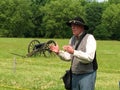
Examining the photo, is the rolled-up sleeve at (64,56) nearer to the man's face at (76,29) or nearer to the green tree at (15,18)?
the man's face at (76,29)

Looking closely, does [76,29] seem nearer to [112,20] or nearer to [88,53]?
[88,53]

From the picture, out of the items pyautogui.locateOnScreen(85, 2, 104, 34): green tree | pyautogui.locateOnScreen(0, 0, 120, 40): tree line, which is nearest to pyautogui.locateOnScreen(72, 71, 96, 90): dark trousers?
pyautogui.locateOnScreen(0, 0, 120, 40): tree line

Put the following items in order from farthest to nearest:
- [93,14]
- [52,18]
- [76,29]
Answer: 1. [93,14]
2. [52,18]
3. [76,29]

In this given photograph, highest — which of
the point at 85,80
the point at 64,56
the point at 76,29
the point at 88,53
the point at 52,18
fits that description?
the point at 76,29

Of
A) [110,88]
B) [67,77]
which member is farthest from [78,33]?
[110,88]

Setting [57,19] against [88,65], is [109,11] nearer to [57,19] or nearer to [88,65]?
[57,19]

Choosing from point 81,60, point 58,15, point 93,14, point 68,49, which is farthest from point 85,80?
point 93,14

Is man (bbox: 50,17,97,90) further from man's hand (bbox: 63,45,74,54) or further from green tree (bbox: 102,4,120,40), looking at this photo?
green tree (bbox: 102,4,120,40)

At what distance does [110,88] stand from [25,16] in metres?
85.1

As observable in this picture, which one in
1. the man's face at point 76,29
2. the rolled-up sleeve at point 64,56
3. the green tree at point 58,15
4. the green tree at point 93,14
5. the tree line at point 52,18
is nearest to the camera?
the man's face at point 76,29

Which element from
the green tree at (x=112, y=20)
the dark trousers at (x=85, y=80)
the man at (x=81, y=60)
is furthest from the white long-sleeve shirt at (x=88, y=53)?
the green tree at (x=112, y=20)

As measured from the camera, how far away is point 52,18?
98.8m

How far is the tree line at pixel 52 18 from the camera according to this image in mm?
94375

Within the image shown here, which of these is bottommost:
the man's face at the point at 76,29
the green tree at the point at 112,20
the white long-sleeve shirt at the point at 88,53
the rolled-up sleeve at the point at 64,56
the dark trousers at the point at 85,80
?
the green tree at the point at 112,20
